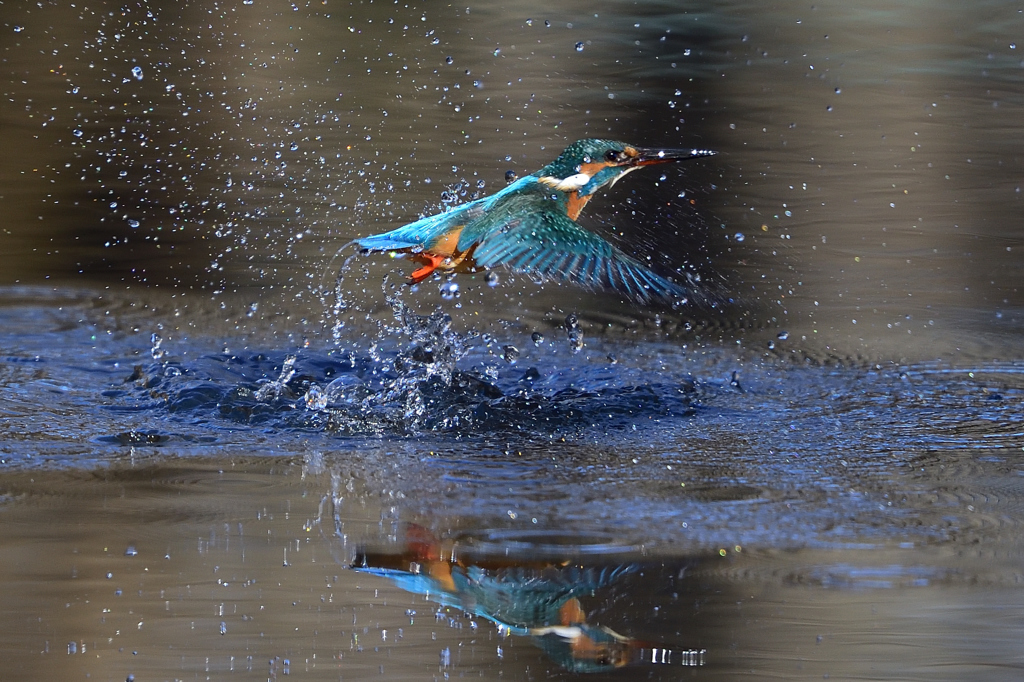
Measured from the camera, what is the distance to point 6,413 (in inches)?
127

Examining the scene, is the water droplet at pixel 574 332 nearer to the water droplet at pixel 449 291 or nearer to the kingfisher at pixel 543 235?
the water droplet at pixel 449 291

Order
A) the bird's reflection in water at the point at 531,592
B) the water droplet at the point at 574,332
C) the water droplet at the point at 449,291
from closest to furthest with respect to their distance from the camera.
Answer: the bird's reflection in water at the point at 531,592 < the water droplet at the point at 574,332 < the water droplet at the point at 449,291

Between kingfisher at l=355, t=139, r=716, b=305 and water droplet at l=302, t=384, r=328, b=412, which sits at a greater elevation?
kingfisher at l=355, t=139, r=716, b=305

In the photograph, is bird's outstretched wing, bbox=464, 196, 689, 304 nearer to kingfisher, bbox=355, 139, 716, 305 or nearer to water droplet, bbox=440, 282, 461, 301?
kingfisher, bbox=355, 139, 716, 305

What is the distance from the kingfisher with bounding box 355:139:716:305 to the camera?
3.17m

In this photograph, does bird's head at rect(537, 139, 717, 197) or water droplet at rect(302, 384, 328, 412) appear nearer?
water droplet at rect(302, 384, 328, 412)

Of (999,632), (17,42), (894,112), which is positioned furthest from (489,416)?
(17,42)

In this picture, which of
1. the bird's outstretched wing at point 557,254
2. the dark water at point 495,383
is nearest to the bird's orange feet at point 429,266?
the bird's outstretched wing at point 557,254

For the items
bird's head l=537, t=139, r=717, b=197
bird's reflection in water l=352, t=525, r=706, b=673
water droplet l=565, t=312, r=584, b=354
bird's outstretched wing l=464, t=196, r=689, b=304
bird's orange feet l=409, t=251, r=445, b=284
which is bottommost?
water droplet l=565, t=312, r=584, b=354

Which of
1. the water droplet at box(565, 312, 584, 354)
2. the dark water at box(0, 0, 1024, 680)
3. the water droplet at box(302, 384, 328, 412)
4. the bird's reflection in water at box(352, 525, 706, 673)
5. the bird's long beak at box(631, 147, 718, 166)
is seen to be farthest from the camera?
the water droplet at box(565, 312, 584, 354)

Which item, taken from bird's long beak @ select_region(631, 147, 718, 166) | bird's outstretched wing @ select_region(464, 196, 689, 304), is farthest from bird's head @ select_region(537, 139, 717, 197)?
bird's outstretched wing @ select_region(464, 196, 689, 304)

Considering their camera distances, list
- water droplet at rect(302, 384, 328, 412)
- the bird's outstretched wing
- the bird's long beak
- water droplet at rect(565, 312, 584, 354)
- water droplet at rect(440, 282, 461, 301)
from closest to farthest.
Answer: the bird's outstretched wing < water droplet at rect(302, 384, 328, 412) < the bird's long beak < water droplet at rect(565, 312, 584, 354) < water droplet at rect(440, 282, 461, 301)

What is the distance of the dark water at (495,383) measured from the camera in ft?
6.82

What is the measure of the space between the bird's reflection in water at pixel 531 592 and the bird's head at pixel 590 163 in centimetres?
136
